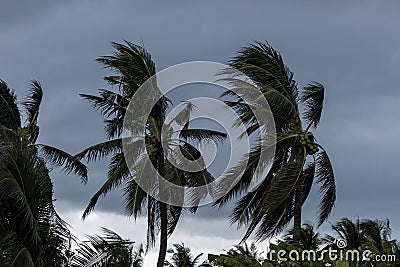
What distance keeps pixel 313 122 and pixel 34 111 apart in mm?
9313

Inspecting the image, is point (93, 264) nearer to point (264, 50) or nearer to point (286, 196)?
point (286, 196)

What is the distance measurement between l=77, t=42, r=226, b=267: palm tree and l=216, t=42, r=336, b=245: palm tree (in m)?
1.85

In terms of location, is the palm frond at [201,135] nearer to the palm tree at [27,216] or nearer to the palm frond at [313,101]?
the palm frond at [313,101]

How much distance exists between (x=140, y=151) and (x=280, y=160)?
3.88 metres

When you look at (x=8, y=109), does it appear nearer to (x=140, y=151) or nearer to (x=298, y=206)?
(x=140, y=151)

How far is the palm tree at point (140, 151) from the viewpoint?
20.1 m

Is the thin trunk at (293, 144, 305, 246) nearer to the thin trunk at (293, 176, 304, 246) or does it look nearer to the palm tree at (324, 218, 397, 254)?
the thin trunk at (293, 176, 304, 246)

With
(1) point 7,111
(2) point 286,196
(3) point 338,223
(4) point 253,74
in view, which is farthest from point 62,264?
(3) point 338,223

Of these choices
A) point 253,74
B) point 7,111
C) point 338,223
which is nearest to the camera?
point 253,74

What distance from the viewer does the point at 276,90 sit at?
18656 mm

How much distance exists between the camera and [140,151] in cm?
2017

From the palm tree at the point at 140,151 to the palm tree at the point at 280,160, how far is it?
6.07ft

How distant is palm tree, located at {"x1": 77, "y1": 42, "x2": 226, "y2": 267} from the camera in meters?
20.1

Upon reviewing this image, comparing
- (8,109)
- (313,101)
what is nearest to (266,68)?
(313,101)
